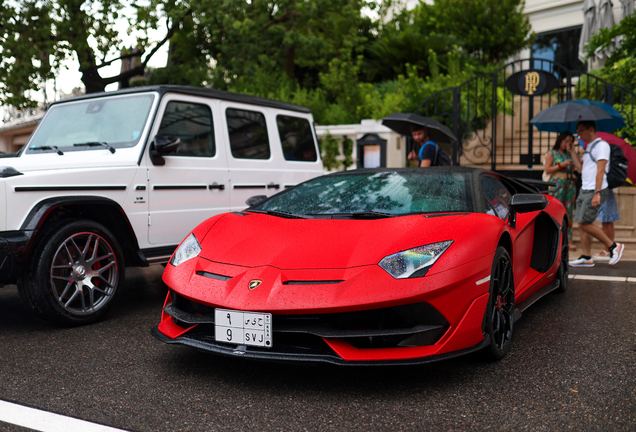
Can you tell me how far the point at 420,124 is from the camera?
26.9 ft

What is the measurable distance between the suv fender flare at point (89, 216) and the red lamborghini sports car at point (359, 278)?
1.09 meters

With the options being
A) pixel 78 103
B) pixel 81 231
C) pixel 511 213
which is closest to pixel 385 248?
pixel 511 213

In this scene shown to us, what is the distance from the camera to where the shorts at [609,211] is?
759 centimetres

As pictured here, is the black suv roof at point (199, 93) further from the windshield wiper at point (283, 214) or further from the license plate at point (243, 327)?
the license plate at point (243, 327)

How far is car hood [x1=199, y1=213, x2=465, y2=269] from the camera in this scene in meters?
3.32

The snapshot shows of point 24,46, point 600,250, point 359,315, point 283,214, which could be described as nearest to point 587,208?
point 600,250

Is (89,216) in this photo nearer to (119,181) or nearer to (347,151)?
(119,181)

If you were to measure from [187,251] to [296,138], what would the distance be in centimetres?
346

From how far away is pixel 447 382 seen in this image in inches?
131

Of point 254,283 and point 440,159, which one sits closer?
point 254,283

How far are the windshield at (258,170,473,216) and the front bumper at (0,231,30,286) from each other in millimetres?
1632

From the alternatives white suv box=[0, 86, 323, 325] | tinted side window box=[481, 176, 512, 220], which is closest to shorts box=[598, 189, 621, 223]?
tinted side window box=[481, 176, 512, 220]

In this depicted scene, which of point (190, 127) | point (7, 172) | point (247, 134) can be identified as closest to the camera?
point (7, 172)

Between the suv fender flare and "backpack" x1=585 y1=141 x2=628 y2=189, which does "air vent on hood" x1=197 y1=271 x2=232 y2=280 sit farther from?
"backpack" x1=585 y1=141 x2=628 y2=189
